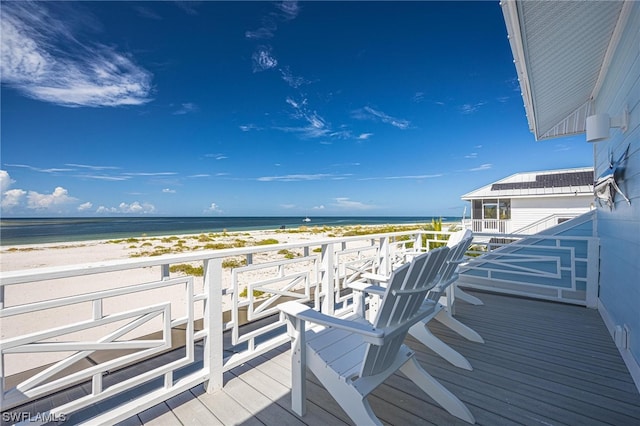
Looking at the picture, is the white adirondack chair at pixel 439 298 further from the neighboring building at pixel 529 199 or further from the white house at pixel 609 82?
the neighboring building at pixel 529 199

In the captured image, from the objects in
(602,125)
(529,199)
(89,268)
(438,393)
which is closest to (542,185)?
(529,199)

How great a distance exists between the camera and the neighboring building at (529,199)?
10.6 m

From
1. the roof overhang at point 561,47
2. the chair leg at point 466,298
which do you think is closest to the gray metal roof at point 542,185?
the roof overhang at point 561,47

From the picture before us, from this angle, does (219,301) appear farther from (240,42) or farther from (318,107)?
(318,107)

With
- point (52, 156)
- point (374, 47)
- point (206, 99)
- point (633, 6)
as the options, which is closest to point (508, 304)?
point (633, 6)

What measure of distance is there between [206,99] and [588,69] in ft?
55.9

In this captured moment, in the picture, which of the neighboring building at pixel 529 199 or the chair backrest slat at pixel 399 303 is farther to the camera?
the neighboring building at pixel 529 199

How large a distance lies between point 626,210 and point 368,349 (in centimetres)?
269

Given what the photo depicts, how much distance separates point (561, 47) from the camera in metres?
2.85

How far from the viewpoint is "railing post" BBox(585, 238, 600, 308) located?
3756 mm

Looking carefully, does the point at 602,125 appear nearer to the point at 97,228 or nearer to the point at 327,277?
the point at 327,277

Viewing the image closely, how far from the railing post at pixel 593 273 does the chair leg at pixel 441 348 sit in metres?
2.84

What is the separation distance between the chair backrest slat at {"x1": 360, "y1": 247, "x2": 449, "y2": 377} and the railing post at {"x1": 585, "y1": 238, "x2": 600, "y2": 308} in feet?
11.7

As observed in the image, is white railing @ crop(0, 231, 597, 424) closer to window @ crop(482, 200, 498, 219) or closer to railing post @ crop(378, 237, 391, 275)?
railing post @ crop(378, 237, 391, 275)
